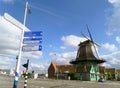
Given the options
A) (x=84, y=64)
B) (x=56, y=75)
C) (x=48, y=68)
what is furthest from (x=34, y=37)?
(x=48, y=68)

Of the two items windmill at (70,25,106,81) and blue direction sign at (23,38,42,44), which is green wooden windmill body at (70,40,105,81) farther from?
blue direction sign at (23,38,42,44)

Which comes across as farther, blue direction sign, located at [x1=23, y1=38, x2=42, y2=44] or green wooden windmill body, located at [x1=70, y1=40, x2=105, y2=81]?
green wooden windmill body, located at [x1=70, y1=40, x2=105, y2=81]

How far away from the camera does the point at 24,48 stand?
13.1m

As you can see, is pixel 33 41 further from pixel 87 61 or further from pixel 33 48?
pixel 87 61

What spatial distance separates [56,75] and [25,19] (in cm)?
8451

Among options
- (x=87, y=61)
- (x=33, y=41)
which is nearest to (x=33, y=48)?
(x=33, y=41)

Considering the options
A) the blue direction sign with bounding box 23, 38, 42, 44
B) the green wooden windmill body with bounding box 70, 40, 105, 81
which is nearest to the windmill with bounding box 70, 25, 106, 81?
the green wooden windmill body with bounding box 70, 40, 105, 81

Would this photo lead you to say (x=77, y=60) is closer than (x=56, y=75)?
Yes

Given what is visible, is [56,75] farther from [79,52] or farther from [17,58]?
[17,58]

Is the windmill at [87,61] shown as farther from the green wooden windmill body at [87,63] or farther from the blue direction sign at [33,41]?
the blue direction sign at [33,41]

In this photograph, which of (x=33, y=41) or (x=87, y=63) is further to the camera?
(x=87, y=63)

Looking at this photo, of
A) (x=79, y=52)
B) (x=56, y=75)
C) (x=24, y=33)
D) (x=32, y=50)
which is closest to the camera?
(x=32, y=50)

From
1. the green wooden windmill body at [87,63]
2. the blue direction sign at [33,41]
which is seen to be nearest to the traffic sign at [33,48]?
the blue direction sign at [33,41]

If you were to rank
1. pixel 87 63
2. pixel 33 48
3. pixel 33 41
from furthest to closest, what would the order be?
pixel 87 63
pixel 33 41
pixel 33 48
